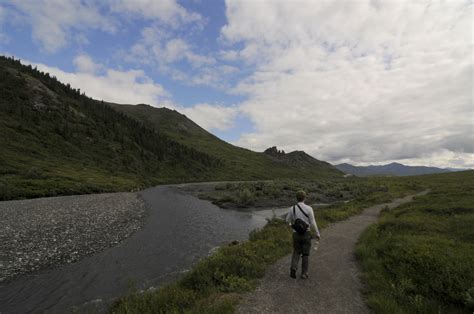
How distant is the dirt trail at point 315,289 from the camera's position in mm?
8312

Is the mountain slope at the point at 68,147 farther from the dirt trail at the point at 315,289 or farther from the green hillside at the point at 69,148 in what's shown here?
the dirt trail at the point at 315,289

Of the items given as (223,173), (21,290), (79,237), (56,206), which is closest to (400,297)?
(21,290)

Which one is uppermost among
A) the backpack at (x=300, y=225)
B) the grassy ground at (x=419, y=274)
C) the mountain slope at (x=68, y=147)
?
the mountain slope at (x=68, y=147)

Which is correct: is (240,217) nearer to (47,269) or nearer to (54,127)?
(47,269)

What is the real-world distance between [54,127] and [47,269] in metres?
86.8

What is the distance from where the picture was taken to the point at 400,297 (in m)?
8.58

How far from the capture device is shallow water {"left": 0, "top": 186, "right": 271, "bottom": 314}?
37.0 ft

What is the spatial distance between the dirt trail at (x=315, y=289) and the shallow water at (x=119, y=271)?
603 centimetres

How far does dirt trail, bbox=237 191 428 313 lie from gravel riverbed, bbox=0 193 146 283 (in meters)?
12.5

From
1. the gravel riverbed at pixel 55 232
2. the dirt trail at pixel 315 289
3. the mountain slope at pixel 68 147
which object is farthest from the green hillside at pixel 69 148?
the dirt trail at pixel 315 289

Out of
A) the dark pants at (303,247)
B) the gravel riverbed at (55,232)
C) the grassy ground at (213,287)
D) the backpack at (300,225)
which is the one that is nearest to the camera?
the grassy ground at (213,287)

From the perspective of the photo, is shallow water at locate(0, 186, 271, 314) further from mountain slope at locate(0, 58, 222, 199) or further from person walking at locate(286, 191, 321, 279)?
mountain slope at locate(0, 58, 222, 199)

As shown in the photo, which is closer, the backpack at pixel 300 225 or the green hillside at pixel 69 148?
the backpack at pixel 300 225

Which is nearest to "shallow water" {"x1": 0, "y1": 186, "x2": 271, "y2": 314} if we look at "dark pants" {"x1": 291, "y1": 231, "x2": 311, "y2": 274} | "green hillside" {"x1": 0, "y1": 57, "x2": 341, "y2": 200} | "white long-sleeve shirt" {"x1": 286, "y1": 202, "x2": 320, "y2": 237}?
"dark pants" {"x1": 291, "y1": 231, "x2": 311, "y2": 274}
